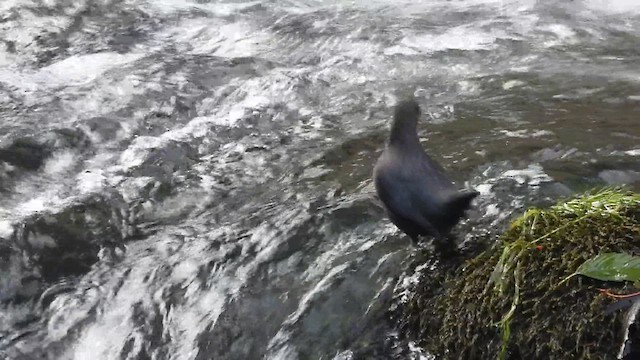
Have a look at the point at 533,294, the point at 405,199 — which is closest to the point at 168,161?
the point at 405,199

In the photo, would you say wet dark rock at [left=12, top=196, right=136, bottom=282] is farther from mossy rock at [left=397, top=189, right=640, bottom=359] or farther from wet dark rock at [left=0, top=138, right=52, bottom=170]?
A: mossy rock at [left=397, top=189, right=640, bottom=359]

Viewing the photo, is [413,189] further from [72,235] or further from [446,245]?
[72,235]

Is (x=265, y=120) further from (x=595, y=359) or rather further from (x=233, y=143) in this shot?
(x=595, y=359)

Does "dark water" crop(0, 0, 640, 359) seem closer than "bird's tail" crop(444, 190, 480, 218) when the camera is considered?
No

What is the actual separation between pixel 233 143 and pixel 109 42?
298 cm

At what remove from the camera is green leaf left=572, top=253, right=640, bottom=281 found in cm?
240

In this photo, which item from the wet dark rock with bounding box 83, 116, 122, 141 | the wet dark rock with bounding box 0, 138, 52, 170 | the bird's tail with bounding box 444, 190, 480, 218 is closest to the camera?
the bird's tail with bounding box 444, 190, 480, 218

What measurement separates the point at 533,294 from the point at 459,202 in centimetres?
50

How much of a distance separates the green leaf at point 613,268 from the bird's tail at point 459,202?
580 millimetres

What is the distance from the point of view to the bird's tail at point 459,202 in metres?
3.10

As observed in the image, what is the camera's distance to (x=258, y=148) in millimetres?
5527

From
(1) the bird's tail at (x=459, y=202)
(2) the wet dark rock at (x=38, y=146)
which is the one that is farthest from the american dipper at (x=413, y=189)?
(2) the wet dark rock at (x=38, y=146)

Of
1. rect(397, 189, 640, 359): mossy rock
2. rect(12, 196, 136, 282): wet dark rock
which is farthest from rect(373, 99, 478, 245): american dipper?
rect(12, 196, 136, 282): wet dark rock

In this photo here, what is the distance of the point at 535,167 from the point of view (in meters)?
4.23
